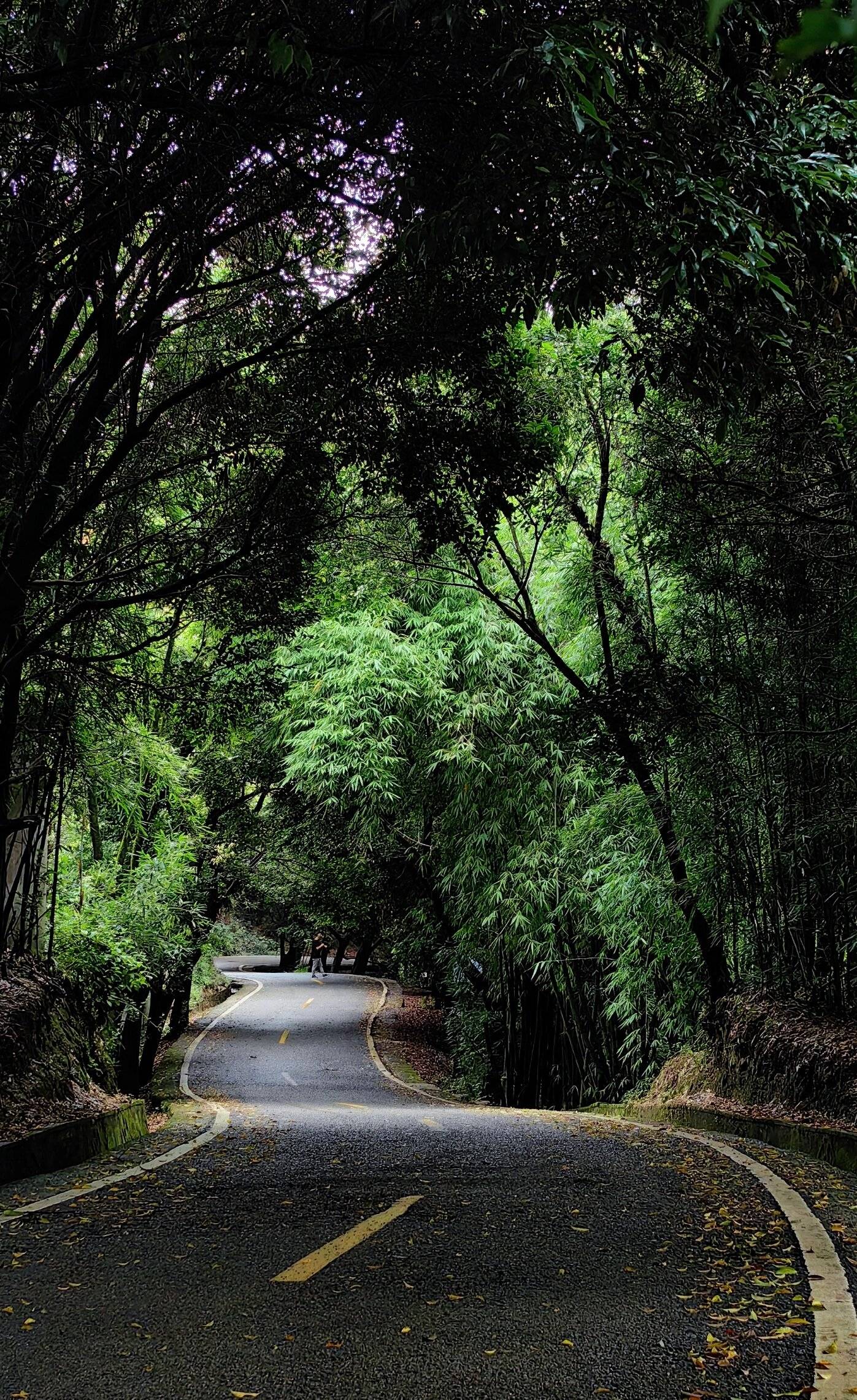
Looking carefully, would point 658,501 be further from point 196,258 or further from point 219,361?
point 196,258

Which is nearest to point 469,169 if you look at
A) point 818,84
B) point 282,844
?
point 818,84

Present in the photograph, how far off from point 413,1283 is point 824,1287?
1513 mm

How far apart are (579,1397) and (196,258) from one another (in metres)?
5.39

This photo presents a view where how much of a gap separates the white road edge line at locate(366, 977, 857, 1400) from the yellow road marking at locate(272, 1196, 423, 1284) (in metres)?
1.82

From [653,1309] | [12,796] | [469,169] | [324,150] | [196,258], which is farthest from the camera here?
[12,796]

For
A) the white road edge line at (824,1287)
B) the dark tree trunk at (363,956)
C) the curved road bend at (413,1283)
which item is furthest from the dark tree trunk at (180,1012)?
the dark tree trunk at (363,956)

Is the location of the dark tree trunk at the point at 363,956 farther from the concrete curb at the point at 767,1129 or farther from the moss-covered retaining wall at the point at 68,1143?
the moss-covered retaining wall at the point at 68,1143

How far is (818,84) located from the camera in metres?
5.50

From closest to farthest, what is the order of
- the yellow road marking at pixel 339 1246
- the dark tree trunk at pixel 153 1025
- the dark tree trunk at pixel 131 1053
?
1. the yellow road marking at pixel 339 1246
2. the dark tree trunk at pixel 131 1053
3. the dark tree trunk at pixel 153 1025

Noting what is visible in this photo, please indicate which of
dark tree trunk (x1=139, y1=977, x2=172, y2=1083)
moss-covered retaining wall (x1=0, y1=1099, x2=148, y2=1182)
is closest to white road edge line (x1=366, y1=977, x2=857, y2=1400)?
moss-covered retaining wall (x1=0, y1=1099, x2=148, y2=1182)

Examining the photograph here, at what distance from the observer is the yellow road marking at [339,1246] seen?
388 centimetres

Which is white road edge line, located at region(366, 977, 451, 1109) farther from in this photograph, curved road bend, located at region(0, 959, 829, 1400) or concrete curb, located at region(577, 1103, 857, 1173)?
curved road bend, located at region(0, 959, 829, 1400)

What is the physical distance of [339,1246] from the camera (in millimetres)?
4316

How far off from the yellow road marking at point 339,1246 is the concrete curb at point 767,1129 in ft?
9.88
